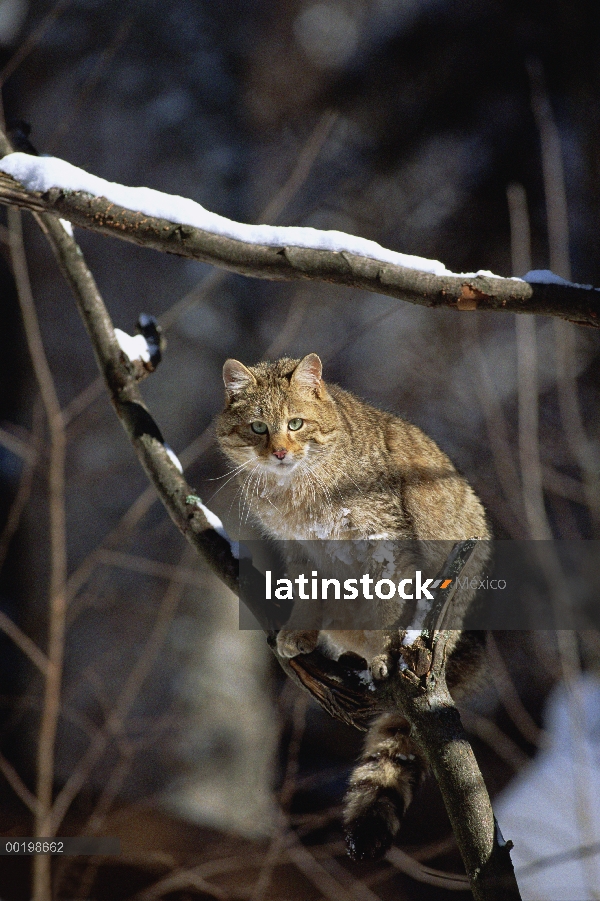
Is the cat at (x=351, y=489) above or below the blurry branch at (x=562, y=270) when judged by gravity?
below

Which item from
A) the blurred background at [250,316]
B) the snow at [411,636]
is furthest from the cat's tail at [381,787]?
the blurred background at [250,316]

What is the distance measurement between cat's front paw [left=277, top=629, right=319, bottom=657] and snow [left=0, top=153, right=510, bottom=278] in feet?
2.86

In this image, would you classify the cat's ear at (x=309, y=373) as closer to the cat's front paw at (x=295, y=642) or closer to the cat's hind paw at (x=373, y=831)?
the cat's front paw at (x=295, y=642)

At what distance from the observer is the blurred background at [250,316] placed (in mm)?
2855

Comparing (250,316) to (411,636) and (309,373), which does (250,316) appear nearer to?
(309,373)

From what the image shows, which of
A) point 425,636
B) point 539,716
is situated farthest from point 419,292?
Answer: point 539,716

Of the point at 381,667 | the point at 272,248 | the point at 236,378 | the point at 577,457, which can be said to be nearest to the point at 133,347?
the point at 236,378

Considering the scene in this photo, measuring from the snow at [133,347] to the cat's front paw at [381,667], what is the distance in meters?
0.98

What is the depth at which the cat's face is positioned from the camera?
4.92 ft

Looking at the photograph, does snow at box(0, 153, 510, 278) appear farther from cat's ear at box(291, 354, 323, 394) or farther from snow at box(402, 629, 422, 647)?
snow at box(402, 629, 422, 647)

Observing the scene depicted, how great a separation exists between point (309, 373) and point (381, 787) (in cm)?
87

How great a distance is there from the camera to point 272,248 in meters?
1.16

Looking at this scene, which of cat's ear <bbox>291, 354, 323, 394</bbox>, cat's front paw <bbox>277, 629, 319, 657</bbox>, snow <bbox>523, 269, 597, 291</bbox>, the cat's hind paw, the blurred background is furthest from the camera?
the blurred background

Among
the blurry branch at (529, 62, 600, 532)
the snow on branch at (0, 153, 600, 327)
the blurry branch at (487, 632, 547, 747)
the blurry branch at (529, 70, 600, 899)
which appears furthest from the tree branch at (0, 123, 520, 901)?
the blurry branch at (487, 632, 547, 747)
